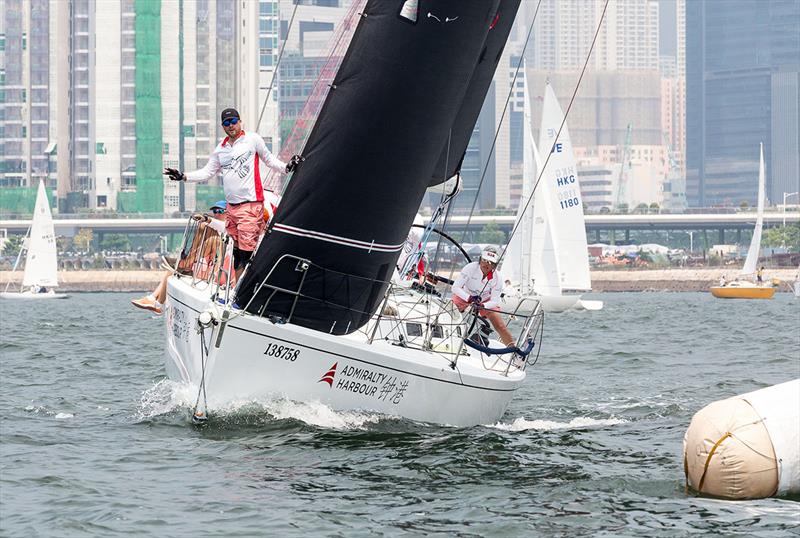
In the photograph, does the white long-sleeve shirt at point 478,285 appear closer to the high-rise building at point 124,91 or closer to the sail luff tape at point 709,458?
the sail luff tape at point 709,458

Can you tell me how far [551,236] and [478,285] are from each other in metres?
27.4

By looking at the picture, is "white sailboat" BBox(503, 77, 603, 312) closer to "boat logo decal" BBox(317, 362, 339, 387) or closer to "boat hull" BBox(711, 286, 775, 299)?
"boat hull" BBox(711, 286, 775, 299)

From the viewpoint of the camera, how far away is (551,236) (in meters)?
38.5

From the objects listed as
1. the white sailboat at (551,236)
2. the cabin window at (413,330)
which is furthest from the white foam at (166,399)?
the white sailboat at (551,236)

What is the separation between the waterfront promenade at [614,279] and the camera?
8162 centimetres

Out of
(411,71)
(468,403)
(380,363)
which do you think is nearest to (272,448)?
(380,363)

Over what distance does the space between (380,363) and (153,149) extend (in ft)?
337

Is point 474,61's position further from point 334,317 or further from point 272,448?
point 272,448

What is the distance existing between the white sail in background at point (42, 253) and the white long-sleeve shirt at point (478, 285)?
1845 inches

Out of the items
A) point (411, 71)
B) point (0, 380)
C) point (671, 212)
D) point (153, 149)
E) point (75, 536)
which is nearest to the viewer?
point (75, 536)

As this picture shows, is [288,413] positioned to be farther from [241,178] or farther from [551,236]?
[551,236]

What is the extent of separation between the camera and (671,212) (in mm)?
128375

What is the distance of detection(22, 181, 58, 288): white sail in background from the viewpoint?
183ft

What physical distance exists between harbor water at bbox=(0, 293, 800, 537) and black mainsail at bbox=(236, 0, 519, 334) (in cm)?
89
